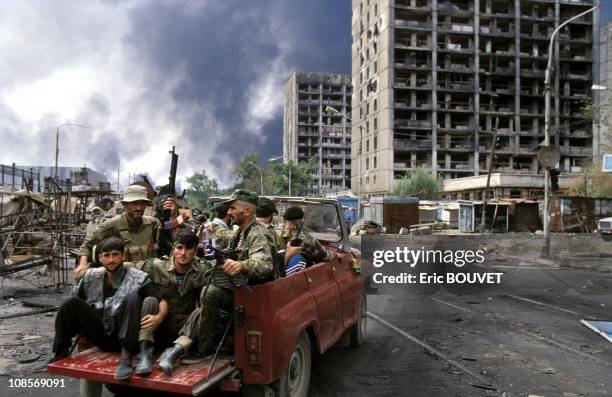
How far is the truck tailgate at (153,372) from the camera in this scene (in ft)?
10.2

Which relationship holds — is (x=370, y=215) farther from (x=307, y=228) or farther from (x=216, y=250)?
(x=216, y=250)

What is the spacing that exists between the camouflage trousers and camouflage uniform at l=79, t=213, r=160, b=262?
1935mm

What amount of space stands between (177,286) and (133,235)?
1.55 m

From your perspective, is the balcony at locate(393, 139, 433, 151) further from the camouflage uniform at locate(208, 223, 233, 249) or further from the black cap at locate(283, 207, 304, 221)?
the camouflage uniform at locate(208, 223, 233, 249)

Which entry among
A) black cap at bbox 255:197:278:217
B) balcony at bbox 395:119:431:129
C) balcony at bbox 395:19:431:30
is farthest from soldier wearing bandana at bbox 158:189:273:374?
balcony at bbox 395:19:431:30

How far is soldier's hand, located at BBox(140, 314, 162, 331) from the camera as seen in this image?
3584mm

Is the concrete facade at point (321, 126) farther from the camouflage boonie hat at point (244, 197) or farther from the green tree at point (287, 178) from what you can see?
the camouflage boonie hat at point (244, 197)

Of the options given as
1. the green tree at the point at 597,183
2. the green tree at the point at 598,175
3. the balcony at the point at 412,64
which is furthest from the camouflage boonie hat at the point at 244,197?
the balcony at the point at 412,64

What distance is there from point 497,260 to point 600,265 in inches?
133

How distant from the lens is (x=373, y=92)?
73.5 meters

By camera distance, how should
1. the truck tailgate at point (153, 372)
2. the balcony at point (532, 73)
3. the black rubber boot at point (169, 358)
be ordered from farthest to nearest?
the balcony at point (532, 73)
the black rubber boot at point (169, 358)
the truck tailgate at point (153, 372)

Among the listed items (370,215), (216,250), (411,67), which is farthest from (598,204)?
(411,67)

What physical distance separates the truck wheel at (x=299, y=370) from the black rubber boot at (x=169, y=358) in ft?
2.81

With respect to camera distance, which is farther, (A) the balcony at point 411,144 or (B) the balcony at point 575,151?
(B) the balcony at point 575,151
